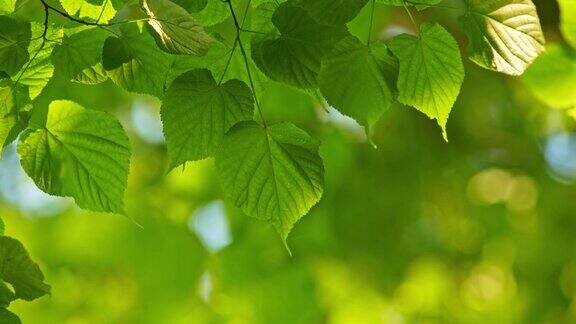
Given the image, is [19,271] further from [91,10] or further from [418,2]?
[418,2]

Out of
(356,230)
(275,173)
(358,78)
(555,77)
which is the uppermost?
(358,78)

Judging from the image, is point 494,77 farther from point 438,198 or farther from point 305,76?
point 305,76

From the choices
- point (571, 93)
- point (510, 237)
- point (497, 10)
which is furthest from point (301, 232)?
point (497, 10)

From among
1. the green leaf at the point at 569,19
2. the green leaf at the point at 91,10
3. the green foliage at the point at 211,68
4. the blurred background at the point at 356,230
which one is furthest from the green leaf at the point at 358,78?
the blurred background at the point at 356,230

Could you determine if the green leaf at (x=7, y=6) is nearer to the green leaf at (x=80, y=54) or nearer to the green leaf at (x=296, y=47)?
the green leaf at (x=80, y=54)

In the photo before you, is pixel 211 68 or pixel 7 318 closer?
pixel 7 318

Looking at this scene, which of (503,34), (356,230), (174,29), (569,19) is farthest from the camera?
(356,230)

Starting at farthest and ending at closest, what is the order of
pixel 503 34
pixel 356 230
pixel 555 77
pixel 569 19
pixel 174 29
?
pixel 356 230 → pixel 555 77 → pixel 569 19 → pixel 503 34 → pixel 174 29

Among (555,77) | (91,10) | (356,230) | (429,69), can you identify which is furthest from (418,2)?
(356,230)

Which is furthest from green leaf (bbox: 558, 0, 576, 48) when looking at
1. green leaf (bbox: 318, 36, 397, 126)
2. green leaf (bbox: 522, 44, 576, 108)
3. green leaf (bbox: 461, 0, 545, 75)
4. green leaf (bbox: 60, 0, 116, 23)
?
green leaf (bbox: 60, 0, 116, 23)
